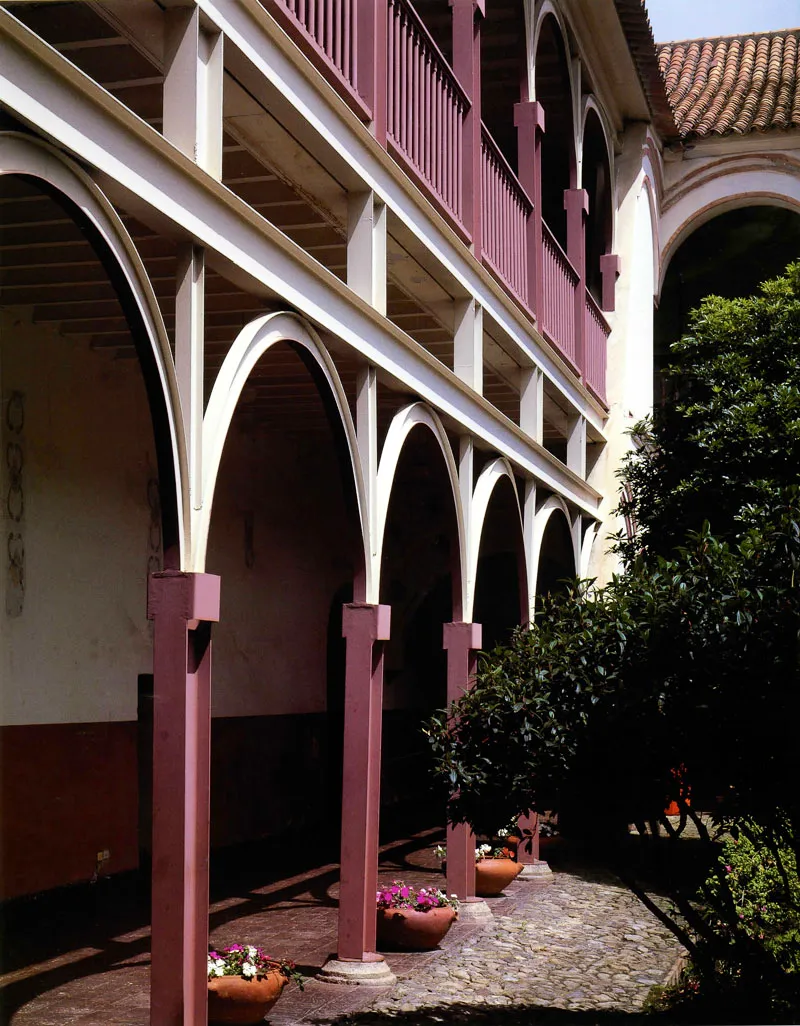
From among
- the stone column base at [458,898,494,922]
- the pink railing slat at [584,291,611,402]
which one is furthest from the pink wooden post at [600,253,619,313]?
the stone column base at [458,898,494,922]

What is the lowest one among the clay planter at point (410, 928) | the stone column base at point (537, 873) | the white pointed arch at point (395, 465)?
the stone column base at point (537, 873)

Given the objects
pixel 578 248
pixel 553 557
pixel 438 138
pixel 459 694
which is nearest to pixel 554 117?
pixel 578 248

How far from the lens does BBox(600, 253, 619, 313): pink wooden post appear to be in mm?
16969

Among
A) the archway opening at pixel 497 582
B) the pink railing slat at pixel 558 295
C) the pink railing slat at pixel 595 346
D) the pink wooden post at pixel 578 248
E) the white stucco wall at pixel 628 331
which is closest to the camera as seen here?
the pink railing slat at pixel 558 295

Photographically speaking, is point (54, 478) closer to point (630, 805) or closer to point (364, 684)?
point (364, 684)

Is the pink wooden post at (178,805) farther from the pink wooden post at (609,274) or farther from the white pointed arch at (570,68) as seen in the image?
the pink wooden post at (609,274)

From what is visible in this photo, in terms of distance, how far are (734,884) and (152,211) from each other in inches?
285

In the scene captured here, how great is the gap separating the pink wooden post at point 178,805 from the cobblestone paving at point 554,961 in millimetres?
1880

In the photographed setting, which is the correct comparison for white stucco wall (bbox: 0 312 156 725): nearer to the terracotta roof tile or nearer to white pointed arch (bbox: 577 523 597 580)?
white pointed arch (bbox: 577 523 597 580)

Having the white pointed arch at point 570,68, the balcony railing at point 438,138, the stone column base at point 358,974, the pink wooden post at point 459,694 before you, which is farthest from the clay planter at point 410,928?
the white pointed arch at point 570,68

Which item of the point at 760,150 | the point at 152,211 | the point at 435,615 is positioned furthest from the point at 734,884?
the point at 760,150

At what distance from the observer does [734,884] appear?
10.2m

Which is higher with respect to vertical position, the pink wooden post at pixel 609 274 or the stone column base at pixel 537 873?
the pink wooden post at pixel 609 274

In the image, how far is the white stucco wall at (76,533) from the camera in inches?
368
